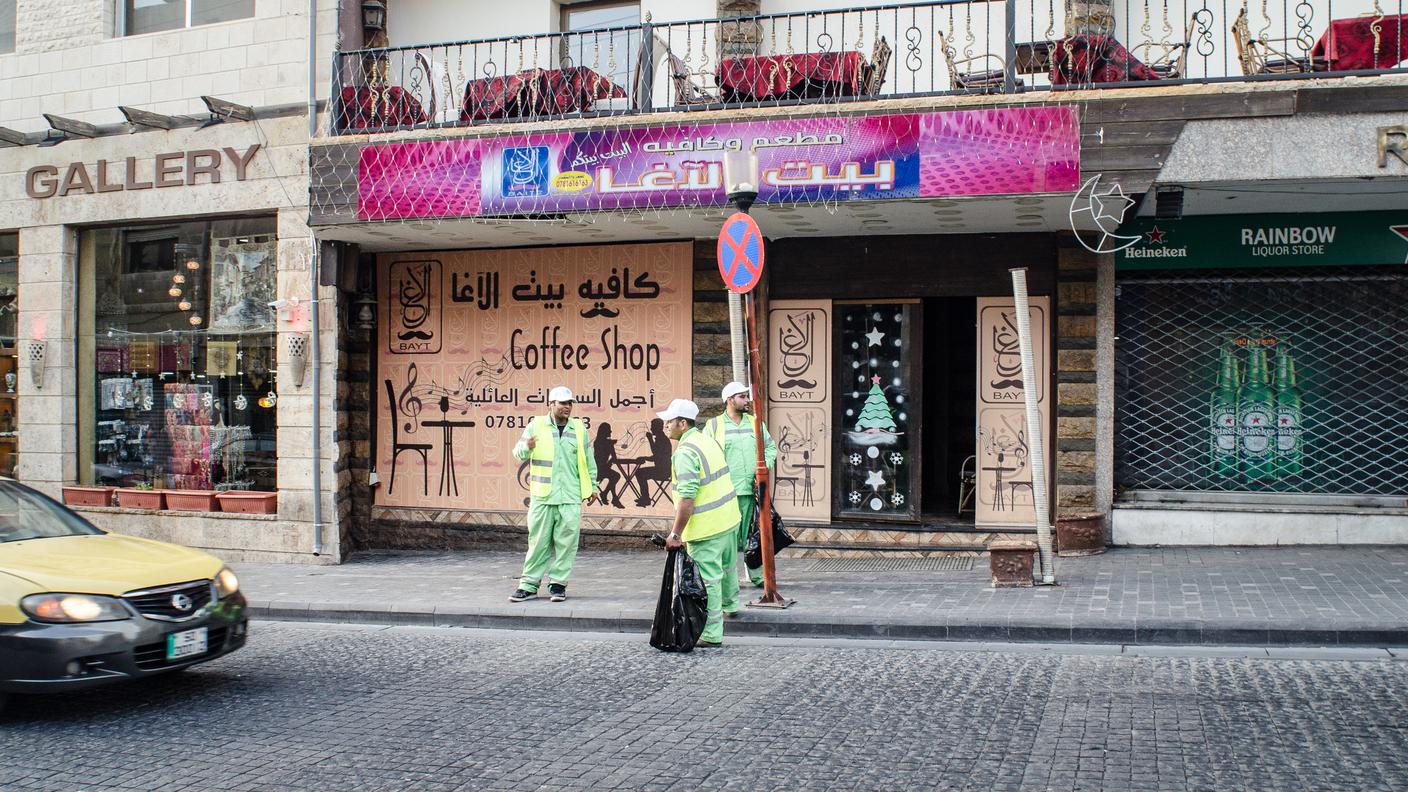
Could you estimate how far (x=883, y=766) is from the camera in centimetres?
549

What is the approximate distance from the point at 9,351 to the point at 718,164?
393 inches

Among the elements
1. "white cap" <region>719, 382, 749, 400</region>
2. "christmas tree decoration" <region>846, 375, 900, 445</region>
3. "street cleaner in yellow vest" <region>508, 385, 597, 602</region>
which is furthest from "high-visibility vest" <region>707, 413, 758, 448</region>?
"christmas tree decoration" <region>846, 375, 900, 445</region>

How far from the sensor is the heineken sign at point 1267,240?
11.8 metres

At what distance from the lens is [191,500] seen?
1429cm

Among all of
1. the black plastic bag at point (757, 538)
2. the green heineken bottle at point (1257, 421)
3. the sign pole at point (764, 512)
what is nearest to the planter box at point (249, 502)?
the black plastic bag at point (757, 538)

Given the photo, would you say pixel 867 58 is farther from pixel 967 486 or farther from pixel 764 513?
pixel 764 513

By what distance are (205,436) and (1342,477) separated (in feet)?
40.5

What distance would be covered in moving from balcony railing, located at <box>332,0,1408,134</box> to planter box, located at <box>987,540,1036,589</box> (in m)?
4.03

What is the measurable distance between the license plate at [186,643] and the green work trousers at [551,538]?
137 inches

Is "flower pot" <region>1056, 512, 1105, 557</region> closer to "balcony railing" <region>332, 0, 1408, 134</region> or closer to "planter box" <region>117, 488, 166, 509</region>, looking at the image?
"balcony railing" <region>332, 0, 1408, 134</region>

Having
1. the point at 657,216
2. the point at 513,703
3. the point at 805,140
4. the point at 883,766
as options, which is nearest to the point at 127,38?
the point at 657,216

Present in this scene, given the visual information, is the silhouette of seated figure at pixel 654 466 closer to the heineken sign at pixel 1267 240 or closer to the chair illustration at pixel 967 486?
the chair illustration at pixel 967 486

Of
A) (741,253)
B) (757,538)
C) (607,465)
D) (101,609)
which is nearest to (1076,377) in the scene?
(757,538)

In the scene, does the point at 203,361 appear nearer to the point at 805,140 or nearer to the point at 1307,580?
the point at 805,140
